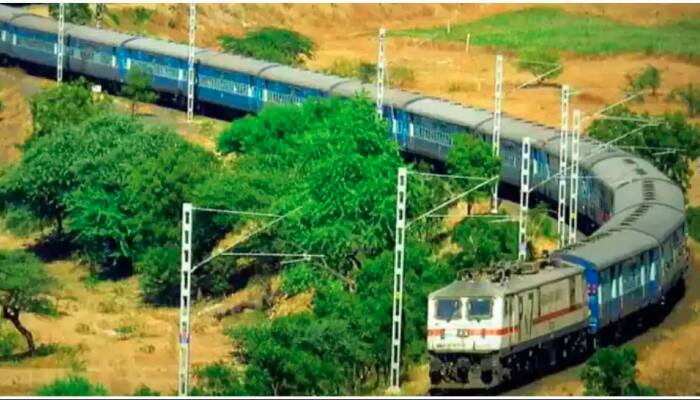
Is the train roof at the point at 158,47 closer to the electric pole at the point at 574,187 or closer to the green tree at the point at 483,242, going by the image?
the electric pole at the point at 574,187

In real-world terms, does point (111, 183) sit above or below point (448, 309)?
below

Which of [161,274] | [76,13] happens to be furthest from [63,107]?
[76,13]

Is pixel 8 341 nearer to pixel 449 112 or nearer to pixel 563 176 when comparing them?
pixel 563 176

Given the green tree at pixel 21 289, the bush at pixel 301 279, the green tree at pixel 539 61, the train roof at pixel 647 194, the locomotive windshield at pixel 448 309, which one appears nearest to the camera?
the locomotive windshield at pixel 448 309

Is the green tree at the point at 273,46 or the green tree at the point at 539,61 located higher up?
the green tree at the point at 273,46

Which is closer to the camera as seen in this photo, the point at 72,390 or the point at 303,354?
the point at 72,390

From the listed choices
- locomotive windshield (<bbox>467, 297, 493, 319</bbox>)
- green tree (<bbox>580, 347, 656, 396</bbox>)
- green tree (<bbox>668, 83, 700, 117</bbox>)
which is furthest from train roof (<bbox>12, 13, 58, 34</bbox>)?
green tree (<bbox>580, 347, 656, 396</bbox>)

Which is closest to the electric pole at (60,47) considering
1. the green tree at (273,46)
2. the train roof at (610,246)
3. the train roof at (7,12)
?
the train roof at (7,12)

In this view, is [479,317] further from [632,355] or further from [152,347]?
[152,347]
